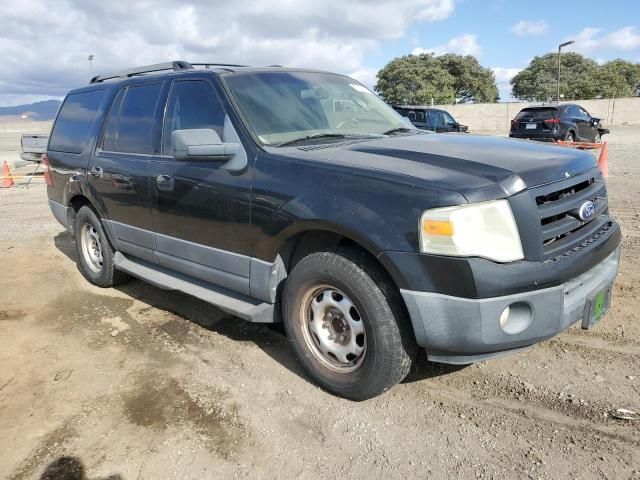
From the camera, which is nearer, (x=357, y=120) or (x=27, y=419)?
(x=27, y=419)

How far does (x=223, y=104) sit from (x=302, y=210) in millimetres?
1110

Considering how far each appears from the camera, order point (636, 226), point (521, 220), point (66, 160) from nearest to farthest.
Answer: point (521, 220) → point (66, 160) → point (636, 226)

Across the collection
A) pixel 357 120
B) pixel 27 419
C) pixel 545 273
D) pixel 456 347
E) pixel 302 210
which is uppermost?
pixel 357 120

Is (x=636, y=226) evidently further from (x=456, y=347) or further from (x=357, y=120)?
(x=456, y=347)

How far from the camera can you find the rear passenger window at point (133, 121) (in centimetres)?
422

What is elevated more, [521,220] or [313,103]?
[313,103]

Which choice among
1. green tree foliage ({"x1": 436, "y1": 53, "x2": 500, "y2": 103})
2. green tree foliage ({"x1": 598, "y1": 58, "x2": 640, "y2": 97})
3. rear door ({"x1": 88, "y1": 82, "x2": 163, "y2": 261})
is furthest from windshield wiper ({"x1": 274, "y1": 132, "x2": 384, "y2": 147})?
green tree foliage ({"x1": 598, "y1": 58, "x2": 640, "y2": 97})

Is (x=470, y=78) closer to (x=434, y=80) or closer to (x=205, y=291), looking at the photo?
(x=434, y=80)

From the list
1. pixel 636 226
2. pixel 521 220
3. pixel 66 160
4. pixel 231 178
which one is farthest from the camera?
pixel 636 226

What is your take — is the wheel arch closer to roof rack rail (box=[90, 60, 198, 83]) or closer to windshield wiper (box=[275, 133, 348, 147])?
windshield wiper (box=[275, 133, 348, 147])

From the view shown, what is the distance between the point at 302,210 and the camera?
2.96m

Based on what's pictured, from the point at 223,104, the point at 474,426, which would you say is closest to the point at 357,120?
the point at 223,104

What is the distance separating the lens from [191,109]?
3.84 m

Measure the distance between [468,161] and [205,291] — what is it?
6.84 feet
